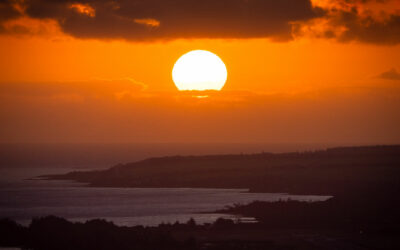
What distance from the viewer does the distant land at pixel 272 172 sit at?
74.6 metres

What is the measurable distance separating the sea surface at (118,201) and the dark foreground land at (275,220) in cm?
312

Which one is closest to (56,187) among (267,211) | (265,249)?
(267,211)

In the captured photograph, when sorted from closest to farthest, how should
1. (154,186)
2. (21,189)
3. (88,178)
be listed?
(21,189) < (154,186) < (88,178)

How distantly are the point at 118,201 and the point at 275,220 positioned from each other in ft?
59.0

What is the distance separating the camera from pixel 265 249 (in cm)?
3959

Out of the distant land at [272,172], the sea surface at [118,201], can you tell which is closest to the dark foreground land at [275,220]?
the distant land at [272,172]

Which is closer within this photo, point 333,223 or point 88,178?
point 333,223

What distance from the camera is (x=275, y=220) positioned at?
49.7m

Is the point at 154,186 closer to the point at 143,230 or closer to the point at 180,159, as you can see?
the point at 180,159

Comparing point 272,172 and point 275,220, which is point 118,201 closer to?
point 275,220

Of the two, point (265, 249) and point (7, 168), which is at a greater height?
point (7, 168)

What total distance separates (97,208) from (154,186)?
22.0m

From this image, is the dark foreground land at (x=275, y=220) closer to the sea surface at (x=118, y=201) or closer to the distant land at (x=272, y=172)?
the distant land at (x=272, y=172)

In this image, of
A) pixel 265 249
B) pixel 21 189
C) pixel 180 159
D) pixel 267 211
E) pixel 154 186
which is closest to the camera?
pixel 265 249
